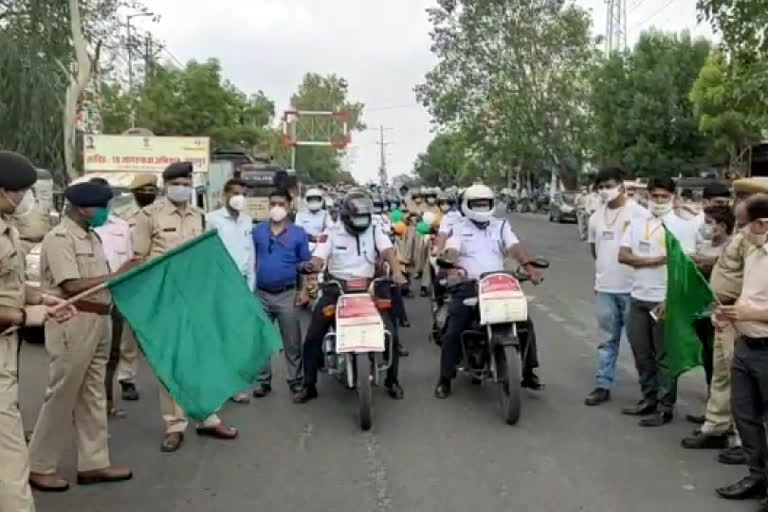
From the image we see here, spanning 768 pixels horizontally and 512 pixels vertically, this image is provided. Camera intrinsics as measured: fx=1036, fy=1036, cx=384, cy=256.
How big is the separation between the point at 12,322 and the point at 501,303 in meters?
4.03

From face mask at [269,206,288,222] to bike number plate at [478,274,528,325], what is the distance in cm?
186

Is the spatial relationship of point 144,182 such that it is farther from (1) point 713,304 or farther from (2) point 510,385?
(1) point 713,304

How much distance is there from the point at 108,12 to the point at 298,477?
98.6 feet

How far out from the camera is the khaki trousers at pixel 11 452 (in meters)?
4.67

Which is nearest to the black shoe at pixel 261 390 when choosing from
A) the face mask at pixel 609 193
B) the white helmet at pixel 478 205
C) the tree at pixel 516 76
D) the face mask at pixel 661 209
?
the white helmet at pixel 478 205

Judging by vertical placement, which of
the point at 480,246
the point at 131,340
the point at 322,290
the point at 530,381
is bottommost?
the point at 530,381

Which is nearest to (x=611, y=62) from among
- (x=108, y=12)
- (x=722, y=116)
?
(x=722, y=116)

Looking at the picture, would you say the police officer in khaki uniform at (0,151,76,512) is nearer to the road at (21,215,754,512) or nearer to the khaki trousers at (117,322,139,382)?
the road at (21,215,754,512)

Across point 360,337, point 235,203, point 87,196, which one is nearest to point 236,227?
point 235,203

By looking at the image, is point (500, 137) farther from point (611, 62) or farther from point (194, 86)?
point (194, 86)

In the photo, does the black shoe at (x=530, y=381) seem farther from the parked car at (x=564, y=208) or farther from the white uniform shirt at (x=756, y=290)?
the parked car at (x=564, y=208)

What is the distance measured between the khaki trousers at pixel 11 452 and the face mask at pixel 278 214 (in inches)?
161

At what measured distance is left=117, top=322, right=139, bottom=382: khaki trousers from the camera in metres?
8.80

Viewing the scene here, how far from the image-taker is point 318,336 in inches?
331
